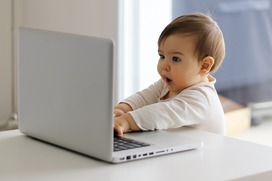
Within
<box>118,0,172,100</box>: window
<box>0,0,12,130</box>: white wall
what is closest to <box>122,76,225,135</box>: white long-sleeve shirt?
<box>118,0,172,100</box>: window

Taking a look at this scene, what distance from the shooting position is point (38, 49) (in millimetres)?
1355

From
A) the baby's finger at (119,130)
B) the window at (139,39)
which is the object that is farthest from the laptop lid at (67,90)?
the window at (139,39)

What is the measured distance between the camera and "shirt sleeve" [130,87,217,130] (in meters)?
1.42

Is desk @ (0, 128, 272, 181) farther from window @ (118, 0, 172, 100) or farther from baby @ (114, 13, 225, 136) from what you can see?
window @ (118, 0, 172, 100)

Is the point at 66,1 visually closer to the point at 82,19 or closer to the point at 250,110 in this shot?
the point at 82,19

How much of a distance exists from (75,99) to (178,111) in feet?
0.97

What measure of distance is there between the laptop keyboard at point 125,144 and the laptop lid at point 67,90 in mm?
61

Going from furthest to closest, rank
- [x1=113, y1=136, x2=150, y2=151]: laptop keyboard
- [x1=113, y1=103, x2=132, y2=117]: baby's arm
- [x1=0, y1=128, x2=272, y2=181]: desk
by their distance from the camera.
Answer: [x1=113, y1=103, x2=132, y2=117]: baby's arm → [x1=113, y1=136, x2=150, y2=151]: laptop keyboard → [x1=0, y1=128, x2=272, y2=181]: desk

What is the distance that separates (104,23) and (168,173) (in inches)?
61.5

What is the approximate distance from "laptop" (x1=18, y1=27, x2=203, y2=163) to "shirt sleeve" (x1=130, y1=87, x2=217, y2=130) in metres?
0.03

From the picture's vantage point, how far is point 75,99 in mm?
1262

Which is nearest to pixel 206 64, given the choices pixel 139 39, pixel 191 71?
pixel 191 71

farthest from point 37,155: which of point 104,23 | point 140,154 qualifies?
point 104,23

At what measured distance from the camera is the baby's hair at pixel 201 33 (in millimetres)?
1527
